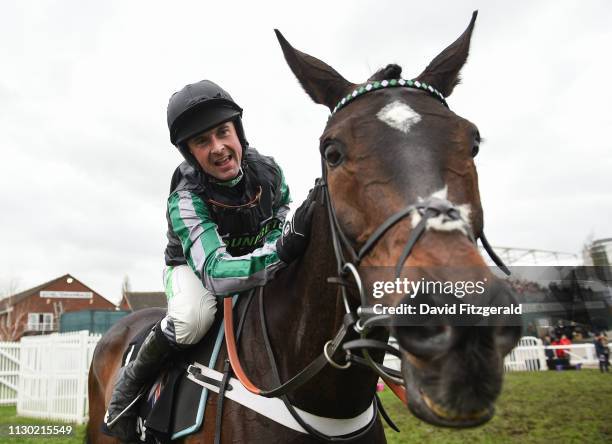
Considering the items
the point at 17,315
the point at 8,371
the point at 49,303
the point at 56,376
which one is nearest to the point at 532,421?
the point at 56,376

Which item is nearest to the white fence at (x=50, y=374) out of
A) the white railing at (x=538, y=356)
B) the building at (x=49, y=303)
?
the white railing at (x=538, y=356)

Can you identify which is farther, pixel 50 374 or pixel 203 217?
pixel 50 374

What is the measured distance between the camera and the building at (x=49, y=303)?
53.0 meters

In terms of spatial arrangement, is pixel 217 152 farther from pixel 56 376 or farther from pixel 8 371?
pixel 8 371

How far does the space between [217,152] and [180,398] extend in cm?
159

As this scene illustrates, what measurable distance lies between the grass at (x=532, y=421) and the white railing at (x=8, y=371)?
10.0 feet

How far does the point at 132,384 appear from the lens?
11.1 ft

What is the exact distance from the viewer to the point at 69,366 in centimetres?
1238

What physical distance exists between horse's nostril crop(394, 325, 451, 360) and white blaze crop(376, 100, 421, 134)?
0.79 metres

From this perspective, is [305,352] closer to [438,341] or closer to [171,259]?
[438,341]

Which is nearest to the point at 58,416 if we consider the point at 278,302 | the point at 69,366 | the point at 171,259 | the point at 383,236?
the point at 69,366

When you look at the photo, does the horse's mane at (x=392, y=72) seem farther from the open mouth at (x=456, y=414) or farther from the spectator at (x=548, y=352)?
the spectator at (x=548, y=352)

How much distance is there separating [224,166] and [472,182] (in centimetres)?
188

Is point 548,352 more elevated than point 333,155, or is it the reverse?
point 333,155
